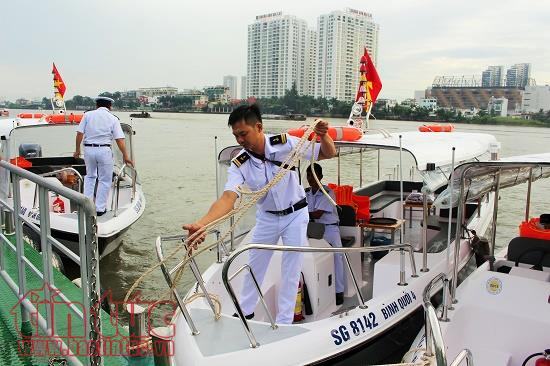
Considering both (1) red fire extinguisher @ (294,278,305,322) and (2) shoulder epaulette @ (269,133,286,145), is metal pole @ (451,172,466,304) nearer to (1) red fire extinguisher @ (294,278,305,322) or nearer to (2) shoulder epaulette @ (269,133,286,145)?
(1) red fire extinguisher @ (294,278,305,322)

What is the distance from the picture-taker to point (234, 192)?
127 inches

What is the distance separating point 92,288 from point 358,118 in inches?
176

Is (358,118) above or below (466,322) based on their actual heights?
above

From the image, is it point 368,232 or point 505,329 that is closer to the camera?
point 505,329

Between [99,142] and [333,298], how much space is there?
13.3 feet

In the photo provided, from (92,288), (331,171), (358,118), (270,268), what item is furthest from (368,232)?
(331,171)

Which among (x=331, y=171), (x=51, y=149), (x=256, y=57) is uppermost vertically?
(x=256, y=57)

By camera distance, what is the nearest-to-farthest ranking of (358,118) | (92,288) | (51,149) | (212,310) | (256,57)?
(92,288)
(212,310)
(358,118)
(51,149)
(256,57)

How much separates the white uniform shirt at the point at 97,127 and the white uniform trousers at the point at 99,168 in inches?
4.3

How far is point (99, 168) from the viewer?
23.4 ft

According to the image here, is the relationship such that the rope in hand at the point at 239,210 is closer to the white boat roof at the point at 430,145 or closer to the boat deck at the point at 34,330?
the boat deck at the point at 34,330

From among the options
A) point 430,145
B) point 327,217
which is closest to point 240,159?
point 327,217

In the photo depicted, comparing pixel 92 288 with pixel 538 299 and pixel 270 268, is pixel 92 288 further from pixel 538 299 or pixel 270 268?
pixel 538 299

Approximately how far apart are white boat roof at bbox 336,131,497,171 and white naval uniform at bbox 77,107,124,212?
3.61 metres
